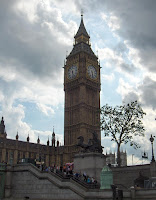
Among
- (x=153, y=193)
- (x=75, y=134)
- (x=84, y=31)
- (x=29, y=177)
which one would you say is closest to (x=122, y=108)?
(x=29, y=177)

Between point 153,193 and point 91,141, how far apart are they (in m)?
14.7

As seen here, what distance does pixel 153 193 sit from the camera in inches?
964

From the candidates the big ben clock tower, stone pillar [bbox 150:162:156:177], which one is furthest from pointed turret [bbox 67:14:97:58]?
stone pillar [bbox 150:162:156:177]

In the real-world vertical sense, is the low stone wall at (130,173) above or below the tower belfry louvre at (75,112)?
below

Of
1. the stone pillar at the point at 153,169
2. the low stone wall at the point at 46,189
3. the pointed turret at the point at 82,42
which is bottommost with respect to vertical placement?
the low stone wall at the point at 46,189

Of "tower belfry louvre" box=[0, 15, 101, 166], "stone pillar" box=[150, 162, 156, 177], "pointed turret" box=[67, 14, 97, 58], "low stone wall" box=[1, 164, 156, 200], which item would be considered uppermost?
"pointed turret" box=[67, 14, 97, 58]

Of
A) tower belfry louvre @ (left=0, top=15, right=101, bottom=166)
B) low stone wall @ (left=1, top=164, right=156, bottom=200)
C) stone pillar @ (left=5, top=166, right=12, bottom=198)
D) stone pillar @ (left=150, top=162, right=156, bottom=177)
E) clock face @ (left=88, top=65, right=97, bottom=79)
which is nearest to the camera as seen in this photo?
low stone wall @ (left=1, top=164, right=156, bottom=200)

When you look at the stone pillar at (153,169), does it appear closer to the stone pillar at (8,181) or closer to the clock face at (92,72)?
the stone pillar at (8,181)

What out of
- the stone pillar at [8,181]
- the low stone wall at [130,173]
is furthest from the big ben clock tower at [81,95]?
the stone pillar at [8,181]

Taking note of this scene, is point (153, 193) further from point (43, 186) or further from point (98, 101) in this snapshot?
point (98, 101)

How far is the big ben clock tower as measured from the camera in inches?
3708

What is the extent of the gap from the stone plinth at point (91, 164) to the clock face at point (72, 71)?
62889mm

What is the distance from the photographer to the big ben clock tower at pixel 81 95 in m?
94.2

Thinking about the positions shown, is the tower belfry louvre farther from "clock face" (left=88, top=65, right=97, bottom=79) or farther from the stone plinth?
the stone plinth
